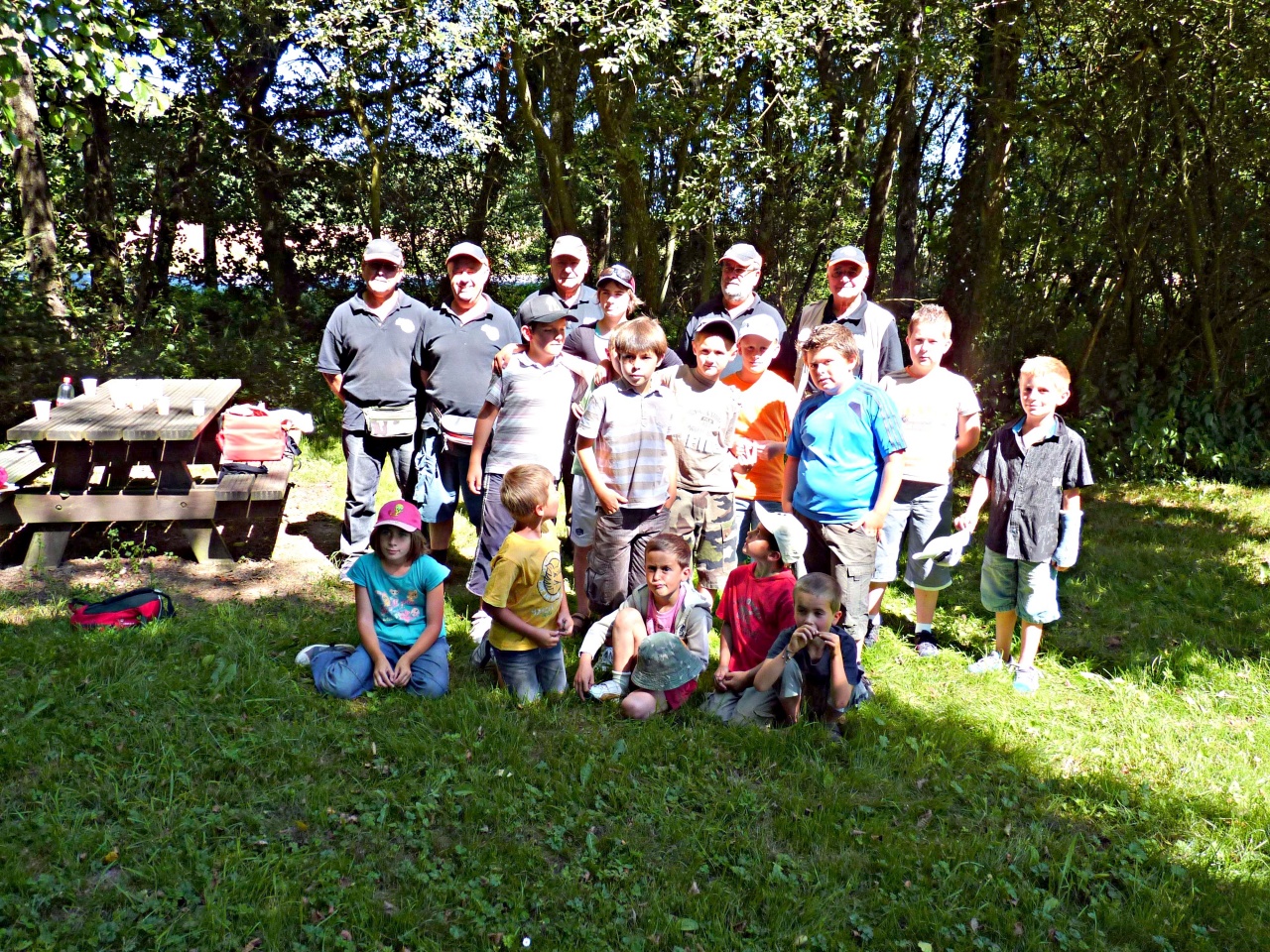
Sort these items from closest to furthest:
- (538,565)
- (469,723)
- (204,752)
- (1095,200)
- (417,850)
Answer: (417,850) → (204,752) → (469,723) → (538,565) → (1095,200)

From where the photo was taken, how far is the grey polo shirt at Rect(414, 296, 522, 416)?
5.60 m

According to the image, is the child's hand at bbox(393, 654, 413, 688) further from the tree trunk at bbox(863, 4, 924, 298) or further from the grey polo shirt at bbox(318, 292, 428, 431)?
the tree trunk at bbox(863, 4, 924, 298)

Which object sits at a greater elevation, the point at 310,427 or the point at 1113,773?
the point at 310,427

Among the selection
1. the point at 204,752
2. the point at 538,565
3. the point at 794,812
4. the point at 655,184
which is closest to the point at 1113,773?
the point at 794,812

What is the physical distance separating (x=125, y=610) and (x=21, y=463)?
213 cm

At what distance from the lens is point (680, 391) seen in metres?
4.77

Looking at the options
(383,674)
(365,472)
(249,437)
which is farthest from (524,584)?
(249,437)

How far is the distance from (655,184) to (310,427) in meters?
8.41

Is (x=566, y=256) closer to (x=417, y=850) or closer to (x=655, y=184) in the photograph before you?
(x=417, y=850)

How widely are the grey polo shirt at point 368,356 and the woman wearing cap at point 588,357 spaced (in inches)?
42.0

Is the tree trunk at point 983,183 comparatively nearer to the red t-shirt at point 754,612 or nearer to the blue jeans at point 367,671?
the red t-shirt at point 754,612

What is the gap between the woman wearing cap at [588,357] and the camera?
505 centimetres

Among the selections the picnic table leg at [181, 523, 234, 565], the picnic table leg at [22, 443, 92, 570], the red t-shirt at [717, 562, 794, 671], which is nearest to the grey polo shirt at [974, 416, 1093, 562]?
the red t-shirt at [717, 562, 794, 671]

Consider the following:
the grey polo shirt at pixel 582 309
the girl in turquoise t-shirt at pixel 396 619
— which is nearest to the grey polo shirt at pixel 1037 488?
the grey polo shirt at pixel 582 309
